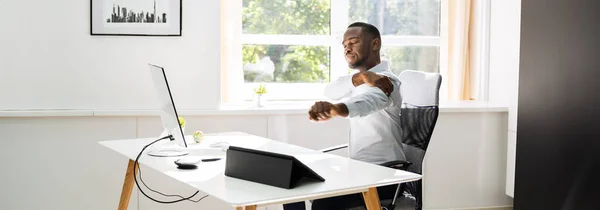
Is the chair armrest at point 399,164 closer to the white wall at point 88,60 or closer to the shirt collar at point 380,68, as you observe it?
the shirt collar at point 380,68

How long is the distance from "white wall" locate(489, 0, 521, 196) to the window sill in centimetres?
9

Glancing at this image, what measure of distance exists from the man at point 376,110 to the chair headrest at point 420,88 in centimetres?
12

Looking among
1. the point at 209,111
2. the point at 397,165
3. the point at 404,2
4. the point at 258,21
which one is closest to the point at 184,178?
the point at 397,165

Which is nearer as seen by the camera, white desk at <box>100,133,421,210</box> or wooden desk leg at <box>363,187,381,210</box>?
white desk at <box>100,133,421,210</box>

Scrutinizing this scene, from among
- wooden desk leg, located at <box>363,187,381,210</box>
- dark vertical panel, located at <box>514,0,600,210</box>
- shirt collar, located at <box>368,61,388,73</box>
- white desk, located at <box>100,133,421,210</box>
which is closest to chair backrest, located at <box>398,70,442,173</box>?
shirt collar, located at <box>368,61,388,73</box>

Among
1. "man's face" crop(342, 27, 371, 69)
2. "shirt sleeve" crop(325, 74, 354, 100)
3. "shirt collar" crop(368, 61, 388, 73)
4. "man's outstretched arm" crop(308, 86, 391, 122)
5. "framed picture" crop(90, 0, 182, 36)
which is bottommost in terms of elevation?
"man's outstretched arm" crop(308, 86, 391, 122)

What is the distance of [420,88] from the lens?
3012 millimetres

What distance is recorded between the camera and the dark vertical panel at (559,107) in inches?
113

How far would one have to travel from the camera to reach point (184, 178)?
236 cm

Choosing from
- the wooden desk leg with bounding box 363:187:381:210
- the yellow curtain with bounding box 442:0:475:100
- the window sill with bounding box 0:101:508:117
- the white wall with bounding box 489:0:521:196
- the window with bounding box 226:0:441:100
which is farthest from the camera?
the yellow curtain with bounding box 442:0:475:100

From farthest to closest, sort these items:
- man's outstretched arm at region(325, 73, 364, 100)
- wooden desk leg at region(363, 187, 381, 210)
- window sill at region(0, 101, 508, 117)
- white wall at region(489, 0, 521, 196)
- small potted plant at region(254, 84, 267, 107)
Result: white wall at region(489, 0, 521, 196) < small potted plant at region(254, 84, 267, 107) < window sill at region(0, 101, 508, 117) < man's outstretched arm at region(325, 73, 364, 100) < wooden desk leg at region(363, 187, 381, 210)

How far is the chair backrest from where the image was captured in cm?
293

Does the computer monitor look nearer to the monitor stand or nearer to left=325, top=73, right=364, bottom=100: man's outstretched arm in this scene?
the monitor stand

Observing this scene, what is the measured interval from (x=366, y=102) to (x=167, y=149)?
34.1 inches
